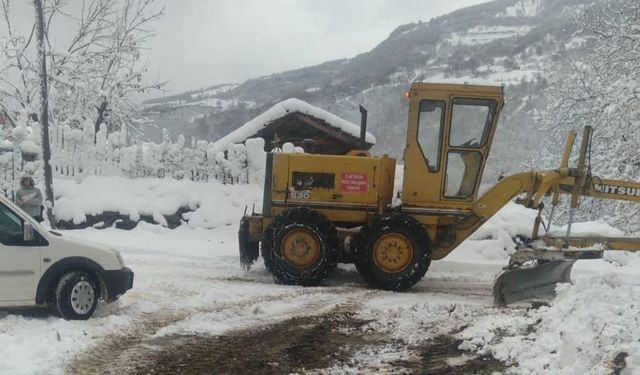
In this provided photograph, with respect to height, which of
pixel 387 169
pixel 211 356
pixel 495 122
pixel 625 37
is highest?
pixel 625 37

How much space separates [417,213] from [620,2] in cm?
1355

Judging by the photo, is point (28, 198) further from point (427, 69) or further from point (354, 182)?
point (427, 69)

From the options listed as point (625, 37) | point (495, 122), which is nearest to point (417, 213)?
point (495, 122)

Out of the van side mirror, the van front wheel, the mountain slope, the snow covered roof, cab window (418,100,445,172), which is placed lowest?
the van front wheel

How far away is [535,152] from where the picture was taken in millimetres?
41469

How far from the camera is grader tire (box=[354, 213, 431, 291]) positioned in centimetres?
968

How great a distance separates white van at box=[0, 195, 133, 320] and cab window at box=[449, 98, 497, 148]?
219 inches

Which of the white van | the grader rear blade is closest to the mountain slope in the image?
the grader rear blade

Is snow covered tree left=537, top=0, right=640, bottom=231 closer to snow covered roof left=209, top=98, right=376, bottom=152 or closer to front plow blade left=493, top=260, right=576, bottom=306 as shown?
snow covered roof left=209, top=98, right=376, bottom=152

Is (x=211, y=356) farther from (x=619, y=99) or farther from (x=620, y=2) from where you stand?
(x=620, y=2)

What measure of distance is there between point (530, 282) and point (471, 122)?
260cm

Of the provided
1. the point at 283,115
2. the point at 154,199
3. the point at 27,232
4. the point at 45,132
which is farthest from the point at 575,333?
the point at 283,115

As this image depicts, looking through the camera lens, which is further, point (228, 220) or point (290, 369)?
point (228, 220)

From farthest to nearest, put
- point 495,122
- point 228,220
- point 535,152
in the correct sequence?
point 535,152
point 228,220
point 495,122
